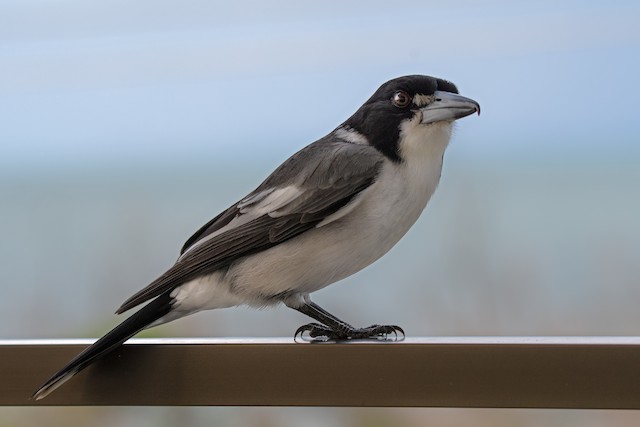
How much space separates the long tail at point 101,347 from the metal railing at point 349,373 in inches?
0.7

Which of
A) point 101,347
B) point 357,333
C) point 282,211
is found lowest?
point 357,333

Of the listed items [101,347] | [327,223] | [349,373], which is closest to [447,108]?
[327,223]

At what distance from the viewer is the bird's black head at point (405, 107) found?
52.6 inches

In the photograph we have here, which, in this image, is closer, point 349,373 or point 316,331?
point 349,373

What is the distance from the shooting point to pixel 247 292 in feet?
4.44

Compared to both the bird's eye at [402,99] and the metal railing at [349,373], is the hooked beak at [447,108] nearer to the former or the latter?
the bird's eye at [402,99]

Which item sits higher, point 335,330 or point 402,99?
point 402,99

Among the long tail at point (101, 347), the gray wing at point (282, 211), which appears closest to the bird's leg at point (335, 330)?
the gray wing at point (282, 211)

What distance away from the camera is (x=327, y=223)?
1.34 m

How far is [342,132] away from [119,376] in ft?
2.00

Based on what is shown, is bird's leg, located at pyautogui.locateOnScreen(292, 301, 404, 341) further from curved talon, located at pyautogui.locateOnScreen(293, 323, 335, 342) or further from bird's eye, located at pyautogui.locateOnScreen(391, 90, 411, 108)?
bird's eye, located at pyautogui.locateOnScreen(391, 90, 411, 108)

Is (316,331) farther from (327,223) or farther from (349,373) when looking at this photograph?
(349,373)

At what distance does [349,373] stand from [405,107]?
1.69 ft

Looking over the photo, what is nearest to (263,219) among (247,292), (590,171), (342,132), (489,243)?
(247,292)
